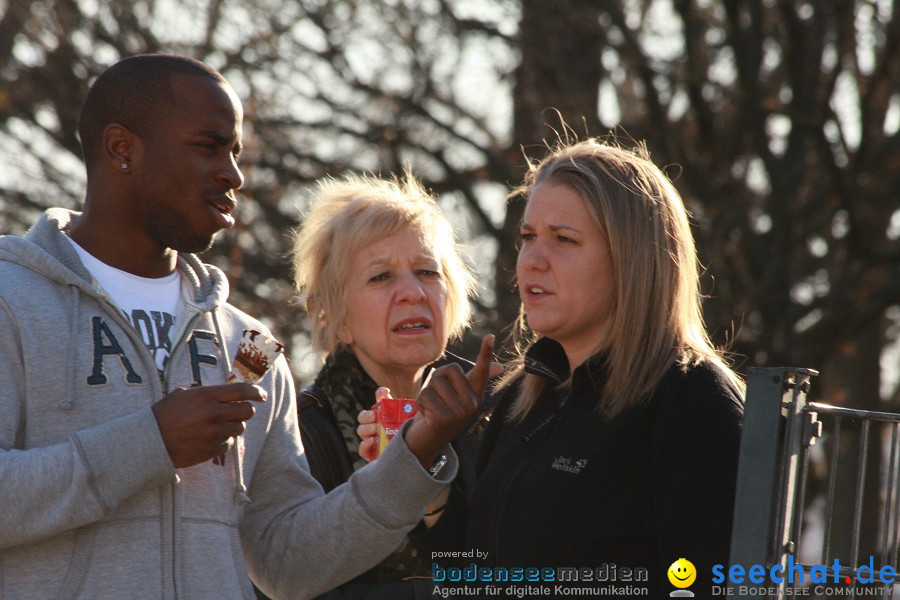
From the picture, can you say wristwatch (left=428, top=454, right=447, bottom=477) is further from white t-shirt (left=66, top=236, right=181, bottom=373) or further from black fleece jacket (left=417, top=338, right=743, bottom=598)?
white t-shirt (left=66, top=236, right=181, bottom=373)

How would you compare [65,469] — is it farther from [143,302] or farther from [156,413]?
[143,302]

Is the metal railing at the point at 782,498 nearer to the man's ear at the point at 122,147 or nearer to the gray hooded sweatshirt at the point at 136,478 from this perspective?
the gray hooded sweatshirt at the point at 136,478

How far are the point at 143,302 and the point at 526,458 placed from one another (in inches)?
43.2

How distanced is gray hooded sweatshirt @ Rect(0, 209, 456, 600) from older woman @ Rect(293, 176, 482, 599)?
96 cm

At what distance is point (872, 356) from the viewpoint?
1214 cm

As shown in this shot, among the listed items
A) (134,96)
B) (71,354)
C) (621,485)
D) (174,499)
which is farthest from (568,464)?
(134,96)

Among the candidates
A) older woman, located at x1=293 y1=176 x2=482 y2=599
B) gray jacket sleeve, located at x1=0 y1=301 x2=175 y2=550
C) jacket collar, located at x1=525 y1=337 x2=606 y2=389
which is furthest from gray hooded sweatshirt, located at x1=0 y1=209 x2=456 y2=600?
older woman, located at x1=293 y1=176 x2=482 y2=599

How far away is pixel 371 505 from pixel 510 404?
881 mm

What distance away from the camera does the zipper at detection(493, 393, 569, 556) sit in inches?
133

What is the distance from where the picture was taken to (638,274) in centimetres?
342

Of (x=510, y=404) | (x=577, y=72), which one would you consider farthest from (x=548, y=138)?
(x=510, y=404)

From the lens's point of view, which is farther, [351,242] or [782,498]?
[351,242]

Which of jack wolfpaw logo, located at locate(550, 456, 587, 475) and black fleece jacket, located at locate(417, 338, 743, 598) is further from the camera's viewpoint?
jack wolfpaw logo, located at locate(550, 456, 587, 475)

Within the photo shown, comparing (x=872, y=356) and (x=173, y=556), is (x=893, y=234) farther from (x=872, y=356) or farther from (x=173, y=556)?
(x=173, y=556)
